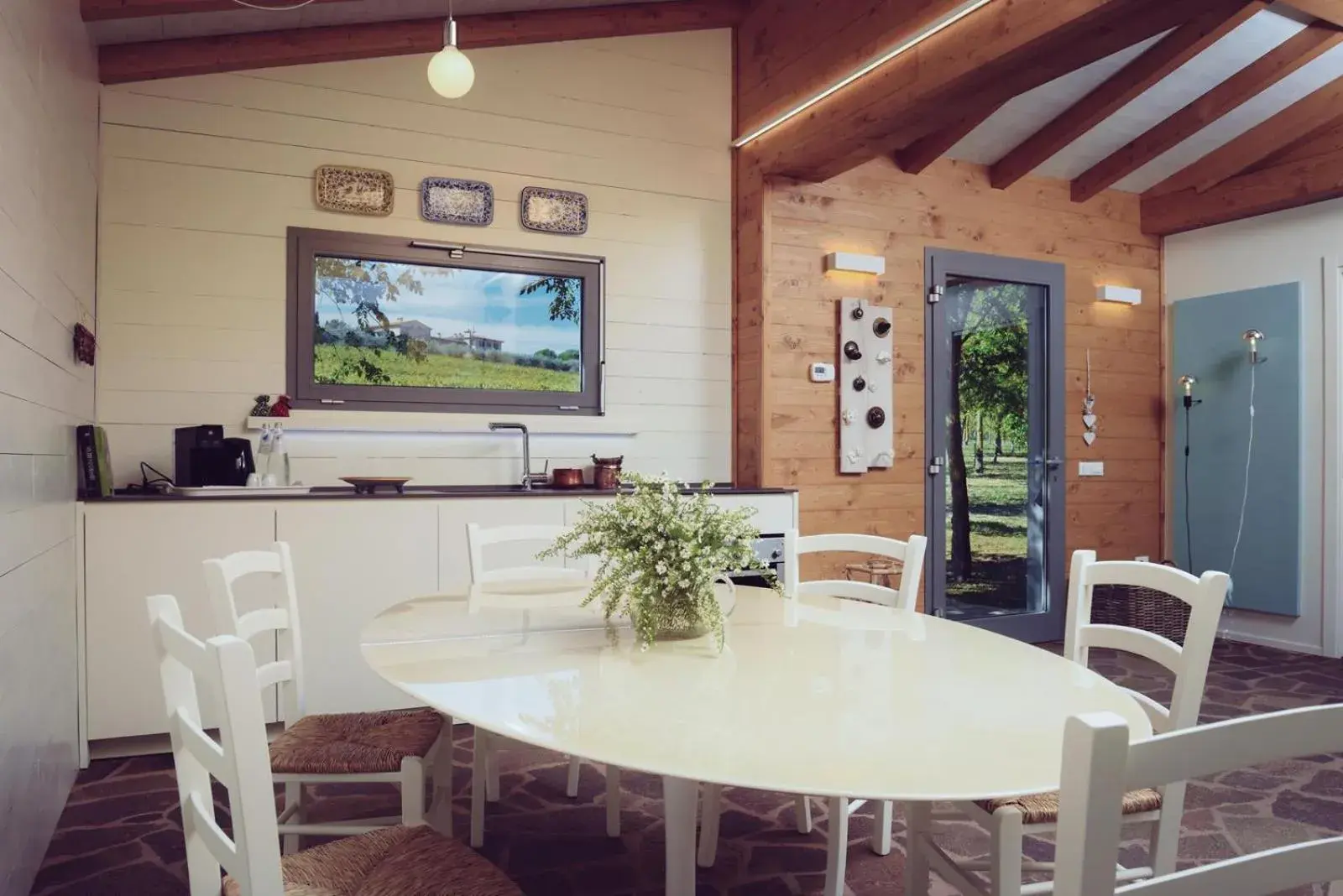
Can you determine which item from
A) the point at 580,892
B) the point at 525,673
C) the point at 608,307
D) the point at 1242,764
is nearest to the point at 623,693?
the point at 525,673

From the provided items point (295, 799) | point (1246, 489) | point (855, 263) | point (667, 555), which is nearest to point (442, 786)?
point (295, 799)

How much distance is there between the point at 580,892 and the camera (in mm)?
2236

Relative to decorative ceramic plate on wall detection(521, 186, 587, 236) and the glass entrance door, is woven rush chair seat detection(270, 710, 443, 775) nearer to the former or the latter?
decorative ceramic plate on wall detection(521, 186, 587, 236)

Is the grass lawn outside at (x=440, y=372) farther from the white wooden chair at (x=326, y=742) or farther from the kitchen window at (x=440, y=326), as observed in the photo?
the white wooden chair at (x=326, y=742)

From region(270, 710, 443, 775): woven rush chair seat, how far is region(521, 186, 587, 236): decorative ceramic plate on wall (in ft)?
8.96

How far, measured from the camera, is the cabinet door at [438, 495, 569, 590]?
11.9ft

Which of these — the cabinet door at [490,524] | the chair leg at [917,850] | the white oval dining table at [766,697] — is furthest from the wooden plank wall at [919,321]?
the chair leg at [917,850]

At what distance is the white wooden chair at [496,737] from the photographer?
8.00 ft

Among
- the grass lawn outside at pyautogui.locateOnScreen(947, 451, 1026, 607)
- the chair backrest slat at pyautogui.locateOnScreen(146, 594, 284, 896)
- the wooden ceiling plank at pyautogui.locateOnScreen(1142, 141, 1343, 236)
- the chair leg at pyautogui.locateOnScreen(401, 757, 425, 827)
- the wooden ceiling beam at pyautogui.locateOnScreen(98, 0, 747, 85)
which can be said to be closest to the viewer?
the chair backrest slat at pyautogui.locateOnScreen(146, 594, 284, 896)

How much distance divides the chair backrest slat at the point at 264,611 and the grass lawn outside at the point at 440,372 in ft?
5.93

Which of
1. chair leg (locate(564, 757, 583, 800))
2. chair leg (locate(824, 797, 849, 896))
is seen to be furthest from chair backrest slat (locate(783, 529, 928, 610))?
chair leg (locate(564, 757, 583, 800))

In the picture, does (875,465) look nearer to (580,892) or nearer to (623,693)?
(580,892)

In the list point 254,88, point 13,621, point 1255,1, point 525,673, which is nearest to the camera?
point 525,673

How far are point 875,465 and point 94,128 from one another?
3927mm
